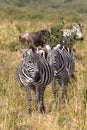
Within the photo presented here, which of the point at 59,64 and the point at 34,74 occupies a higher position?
the point at 34,74

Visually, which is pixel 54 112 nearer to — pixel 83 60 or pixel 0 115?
pixel 0 115

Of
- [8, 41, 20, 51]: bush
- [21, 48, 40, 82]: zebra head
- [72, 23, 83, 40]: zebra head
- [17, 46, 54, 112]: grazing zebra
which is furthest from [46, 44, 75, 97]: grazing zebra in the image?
[72, 23, 83, 40]: zebra head

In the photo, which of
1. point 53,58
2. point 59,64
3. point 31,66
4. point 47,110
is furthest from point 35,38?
point 31,66

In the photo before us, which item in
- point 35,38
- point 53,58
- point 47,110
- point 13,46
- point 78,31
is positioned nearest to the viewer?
point 47,110

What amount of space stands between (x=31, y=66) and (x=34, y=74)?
12cm

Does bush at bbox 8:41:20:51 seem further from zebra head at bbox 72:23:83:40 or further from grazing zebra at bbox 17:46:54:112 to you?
grazing zebra at bbox 17:46:54:112

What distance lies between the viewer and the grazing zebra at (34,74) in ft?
19.0

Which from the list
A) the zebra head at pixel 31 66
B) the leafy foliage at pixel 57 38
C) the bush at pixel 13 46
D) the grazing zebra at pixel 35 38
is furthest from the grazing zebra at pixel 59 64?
the grazing zebra at pixel 35 38

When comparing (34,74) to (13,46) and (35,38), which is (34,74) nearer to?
(13,46)

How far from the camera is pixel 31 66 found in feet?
18.9

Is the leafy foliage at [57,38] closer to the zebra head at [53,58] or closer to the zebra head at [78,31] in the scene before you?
the zebra head at [78,31]

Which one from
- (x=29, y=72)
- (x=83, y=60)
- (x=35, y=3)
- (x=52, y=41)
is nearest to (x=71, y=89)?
(x=29, y=72)

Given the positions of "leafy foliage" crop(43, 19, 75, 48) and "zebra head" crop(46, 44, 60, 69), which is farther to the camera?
"leafy foliage" crop(43, 19, 75, 48)

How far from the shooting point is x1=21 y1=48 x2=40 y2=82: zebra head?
575 centimetres
